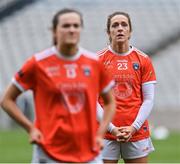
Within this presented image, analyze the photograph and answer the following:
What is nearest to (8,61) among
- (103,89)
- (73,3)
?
(73,3)

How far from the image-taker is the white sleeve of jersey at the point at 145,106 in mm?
7820

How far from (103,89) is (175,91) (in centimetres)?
1966

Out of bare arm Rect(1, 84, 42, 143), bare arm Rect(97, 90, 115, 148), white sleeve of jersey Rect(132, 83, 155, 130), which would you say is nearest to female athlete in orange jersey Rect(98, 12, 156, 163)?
white sleeve of jersey Rect(132, 83, 155, 130)

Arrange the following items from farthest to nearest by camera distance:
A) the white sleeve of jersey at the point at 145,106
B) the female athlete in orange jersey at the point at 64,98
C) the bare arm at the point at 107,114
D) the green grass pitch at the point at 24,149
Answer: the green grass pitch at the point at 24,149
the white sleeve of jersey at the point at 145,106
the bare arm at the point at 107,114
the female athlete in orange jersey at the point at 64,98

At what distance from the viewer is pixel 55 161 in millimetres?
5578

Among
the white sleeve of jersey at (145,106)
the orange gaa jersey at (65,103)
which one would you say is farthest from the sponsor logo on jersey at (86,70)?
the white sleeve of jersey at (145,106)

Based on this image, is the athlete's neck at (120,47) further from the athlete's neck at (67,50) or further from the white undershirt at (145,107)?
the athlete's neck at (67,50)

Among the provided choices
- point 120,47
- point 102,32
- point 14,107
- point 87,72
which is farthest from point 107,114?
point 102,32

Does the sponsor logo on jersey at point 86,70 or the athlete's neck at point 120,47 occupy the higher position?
the athlete's neck at point 120,47

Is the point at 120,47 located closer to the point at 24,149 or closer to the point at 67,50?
the point at 67,50

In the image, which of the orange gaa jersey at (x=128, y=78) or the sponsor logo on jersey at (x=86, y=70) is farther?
the orange gaa jersey at (x=128, y=78)

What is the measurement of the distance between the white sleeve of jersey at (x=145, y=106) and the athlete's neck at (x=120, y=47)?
0.42 metres

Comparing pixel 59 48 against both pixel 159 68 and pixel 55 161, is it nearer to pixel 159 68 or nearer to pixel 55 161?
pixel 55 161

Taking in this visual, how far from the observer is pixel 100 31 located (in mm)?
27719
